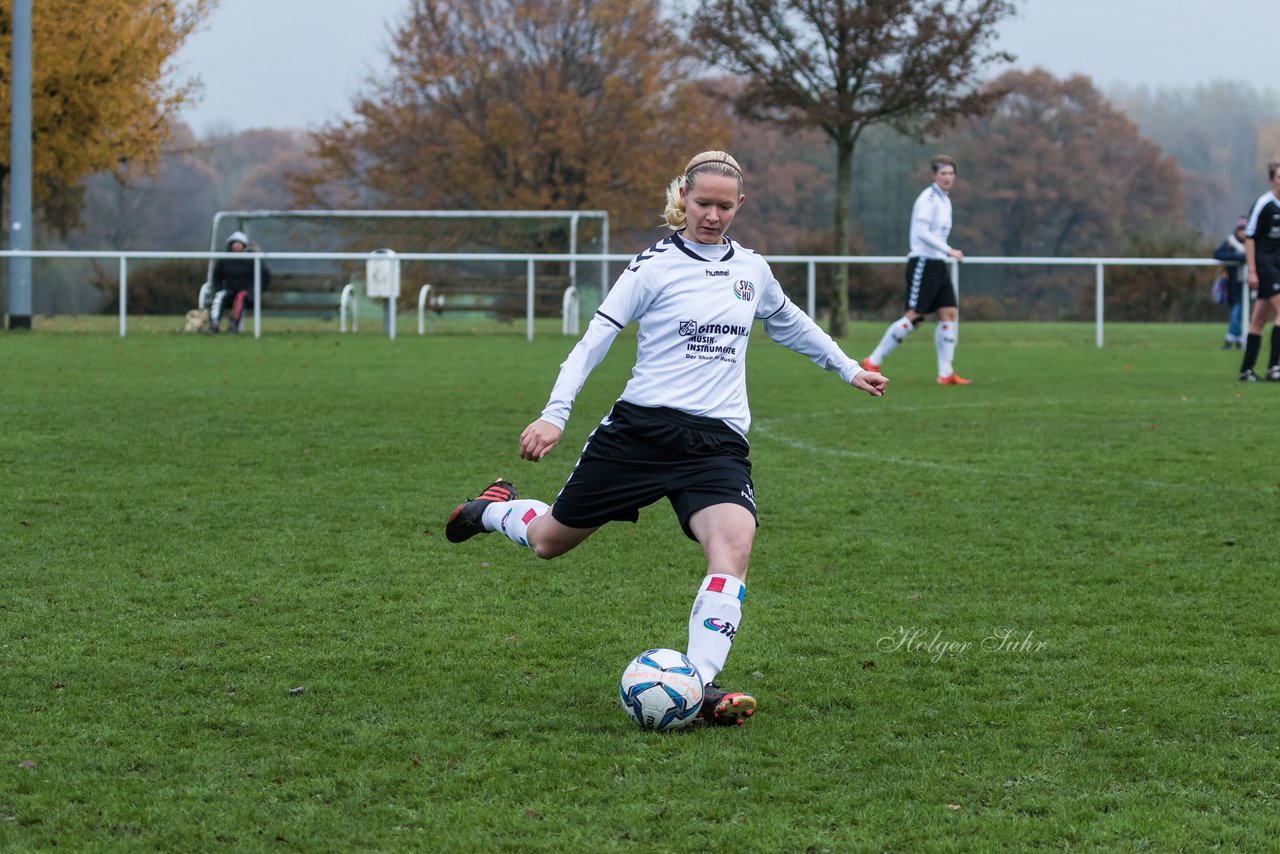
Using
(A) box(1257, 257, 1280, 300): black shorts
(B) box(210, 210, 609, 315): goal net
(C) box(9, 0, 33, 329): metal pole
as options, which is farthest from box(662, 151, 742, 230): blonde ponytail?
(B) box(210, 210, 609, 315): goal net

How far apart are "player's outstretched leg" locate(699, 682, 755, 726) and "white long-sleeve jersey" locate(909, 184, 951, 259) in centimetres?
1195

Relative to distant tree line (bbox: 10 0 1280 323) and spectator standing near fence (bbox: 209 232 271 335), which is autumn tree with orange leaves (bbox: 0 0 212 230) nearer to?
distant tree line (bbox: 10 0 1280 323)

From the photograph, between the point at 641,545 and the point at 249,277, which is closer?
the point at 641,545

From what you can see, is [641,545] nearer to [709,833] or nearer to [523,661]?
[523,661]

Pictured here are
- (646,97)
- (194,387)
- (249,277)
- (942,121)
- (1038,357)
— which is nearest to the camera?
(194,387)

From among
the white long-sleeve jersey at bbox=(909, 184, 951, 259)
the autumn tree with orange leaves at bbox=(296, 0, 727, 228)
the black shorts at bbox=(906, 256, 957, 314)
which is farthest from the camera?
the autumn tree with orange leaves at bbox=(296, 0, 727, 228)

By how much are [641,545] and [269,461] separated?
3.38 meters

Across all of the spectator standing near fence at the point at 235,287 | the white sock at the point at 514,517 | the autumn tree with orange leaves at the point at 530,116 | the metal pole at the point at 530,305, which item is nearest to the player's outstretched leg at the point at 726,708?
the white sock at the point at 514,517

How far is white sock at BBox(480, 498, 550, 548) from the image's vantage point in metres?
5.43

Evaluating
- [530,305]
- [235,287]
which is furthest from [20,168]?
[530,305]

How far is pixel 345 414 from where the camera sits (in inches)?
493

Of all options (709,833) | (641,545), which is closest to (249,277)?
(641,545)

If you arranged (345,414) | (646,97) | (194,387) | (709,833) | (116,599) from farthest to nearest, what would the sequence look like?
1. (646,97)
2. (194,387)
3. (345,414)
4. (116,599)
5. (709,833)

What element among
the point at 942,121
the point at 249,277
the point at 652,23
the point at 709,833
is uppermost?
the point at 652,23
